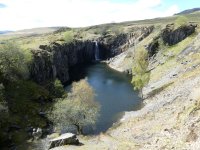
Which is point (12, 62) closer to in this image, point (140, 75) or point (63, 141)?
point (140, 75)

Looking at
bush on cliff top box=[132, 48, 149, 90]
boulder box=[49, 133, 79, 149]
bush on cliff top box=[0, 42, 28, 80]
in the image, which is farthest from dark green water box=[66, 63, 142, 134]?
bush on cliff top box=[0, 42, 28, 80]

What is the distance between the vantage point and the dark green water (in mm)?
104750

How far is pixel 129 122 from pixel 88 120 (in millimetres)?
11529

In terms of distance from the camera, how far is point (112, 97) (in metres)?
138

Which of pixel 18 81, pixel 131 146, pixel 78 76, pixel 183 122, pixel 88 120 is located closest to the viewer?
pixel 131 146

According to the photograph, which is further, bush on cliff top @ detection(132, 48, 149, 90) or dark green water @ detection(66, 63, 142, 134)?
bush on cliff top @ detection(132, 48, 149, 90)

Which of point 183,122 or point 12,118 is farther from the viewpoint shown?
point 12,118

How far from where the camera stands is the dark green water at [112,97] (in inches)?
4124

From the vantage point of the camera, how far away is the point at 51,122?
103625 millimetres

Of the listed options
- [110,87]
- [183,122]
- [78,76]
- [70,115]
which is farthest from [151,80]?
[183,122]

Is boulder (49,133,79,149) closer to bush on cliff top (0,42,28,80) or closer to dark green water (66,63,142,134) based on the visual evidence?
dark green water (66,63,142,134)

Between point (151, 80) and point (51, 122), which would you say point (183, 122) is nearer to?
point (51, 122)

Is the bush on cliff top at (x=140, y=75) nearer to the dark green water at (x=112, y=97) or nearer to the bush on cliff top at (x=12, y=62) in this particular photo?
the dark green water at (x=112, y=97)

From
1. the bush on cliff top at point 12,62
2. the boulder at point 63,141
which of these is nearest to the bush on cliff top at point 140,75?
the bush on cliff top at point 12,62
